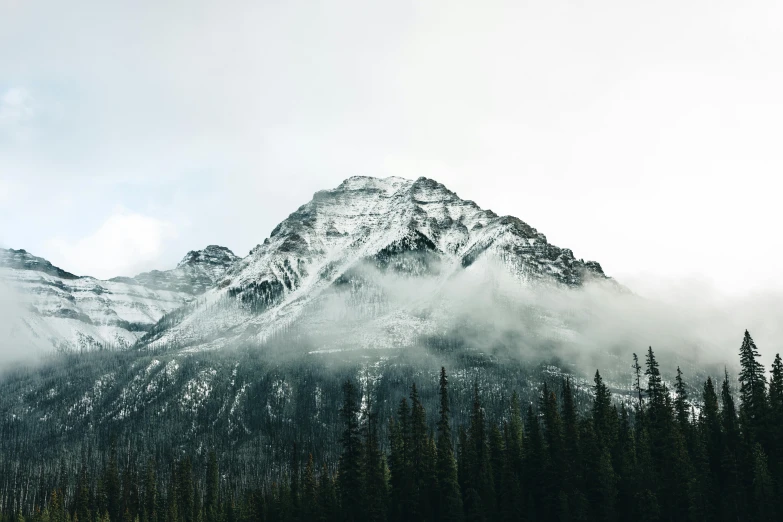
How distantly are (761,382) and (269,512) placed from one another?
3543 inches

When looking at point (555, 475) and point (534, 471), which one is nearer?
point (555, 475)

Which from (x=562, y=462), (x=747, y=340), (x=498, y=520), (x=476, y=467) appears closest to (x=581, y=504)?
(x=562, y=462)

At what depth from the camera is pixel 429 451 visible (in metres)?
96.8

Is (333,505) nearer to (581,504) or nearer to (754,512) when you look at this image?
(581,504)

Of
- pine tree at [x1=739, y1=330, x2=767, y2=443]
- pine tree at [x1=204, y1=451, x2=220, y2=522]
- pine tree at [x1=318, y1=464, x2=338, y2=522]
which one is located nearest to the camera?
pine tree at [x1=739, y1=330, x2=767, y2=443]

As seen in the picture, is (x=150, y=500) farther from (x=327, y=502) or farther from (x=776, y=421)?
(x=776, y=421)

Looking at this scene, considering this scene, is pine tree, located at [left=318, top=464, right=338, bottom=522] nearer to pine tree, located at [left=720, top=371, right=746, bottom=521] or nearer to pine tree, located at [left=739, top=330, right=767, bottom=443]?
pine tree, located at [left=720, top=371, right=746, bottom=521]

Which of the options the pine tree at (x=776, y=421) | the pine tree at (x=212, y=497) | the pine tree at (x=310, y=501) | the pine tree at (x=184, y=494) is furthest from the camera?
the pine tree at (x=184, y=494)

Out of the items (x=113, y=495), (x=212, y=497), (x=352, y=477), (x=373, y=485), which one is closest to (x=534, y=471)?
(x=373, y=485)

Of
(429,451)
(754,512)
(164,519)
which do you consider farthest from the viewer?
(164,519)

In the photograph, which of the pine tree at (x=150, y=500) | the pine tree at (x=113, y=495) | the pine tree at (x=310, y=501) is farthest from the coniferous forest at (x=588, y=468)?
the pine tree at (x=113, y=495)

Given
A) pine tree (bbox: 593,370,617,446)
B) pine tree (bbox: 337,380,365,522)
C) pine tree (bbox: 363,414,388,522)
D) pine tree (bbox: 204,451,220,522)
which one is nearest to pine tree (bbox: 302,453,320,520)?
pine tree (bbox: 337,380,365,522)

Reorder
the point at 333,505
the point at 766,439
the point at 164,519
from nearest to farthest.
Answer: the point at 766,439, the point at 333,505, the point at 164,519

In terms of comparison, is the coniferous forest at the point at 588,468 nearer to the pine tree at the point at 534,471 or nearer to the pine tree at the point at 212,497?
the pine tree at the point at 534,471
